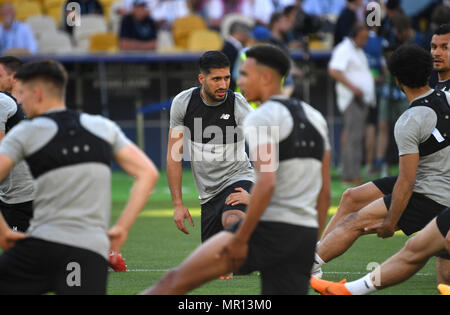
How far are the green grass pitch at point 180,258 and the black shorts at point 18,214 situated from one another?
0.96m

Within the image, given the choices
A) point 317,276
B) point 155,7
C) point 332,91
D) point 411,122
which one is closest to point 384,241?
point 317,276

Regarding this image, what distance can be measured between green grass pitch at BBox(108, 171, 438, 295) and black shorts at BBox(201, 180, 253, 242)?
507 millimetres

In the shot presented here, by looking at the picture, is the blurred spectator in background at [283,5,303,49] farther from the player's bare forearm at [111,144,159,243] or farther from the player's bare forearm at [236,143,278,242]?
the player's bare forearm at [236,143,278,242]

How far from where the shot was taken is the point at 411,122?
22.1ft

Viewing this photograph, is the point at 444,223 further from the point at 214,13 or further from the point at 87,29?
the point at 214,13

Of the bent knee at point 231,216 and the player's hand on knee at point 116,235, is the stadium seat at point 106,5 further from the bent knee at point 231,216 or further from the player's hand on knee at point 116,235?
the player's hand on knee at point 116,235

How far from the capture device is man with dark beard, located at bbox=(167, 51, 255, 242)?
25.8ft

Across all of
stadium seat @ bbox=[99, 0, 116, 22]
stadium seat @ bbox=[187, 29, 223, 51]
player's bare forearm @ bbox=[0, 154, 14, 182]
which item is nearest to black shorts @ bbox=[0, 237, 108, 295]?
player's bare forearm @ bbox=[0, 154, 14, 182]

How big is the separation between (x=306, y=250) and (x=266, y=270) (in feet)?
0.89

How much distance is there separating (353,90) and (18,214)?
30.1ft

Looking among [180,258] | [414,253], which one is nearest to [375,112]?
[180,258]

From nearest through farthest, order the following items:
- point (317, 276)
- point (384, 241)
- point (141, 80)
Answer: point (317, 276) < point (384, 241) < point (141, 80)

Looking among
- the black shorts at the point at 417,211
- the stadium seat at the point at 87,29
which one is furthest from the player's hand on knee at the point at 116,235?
the stadium seat at the point at 87,29
